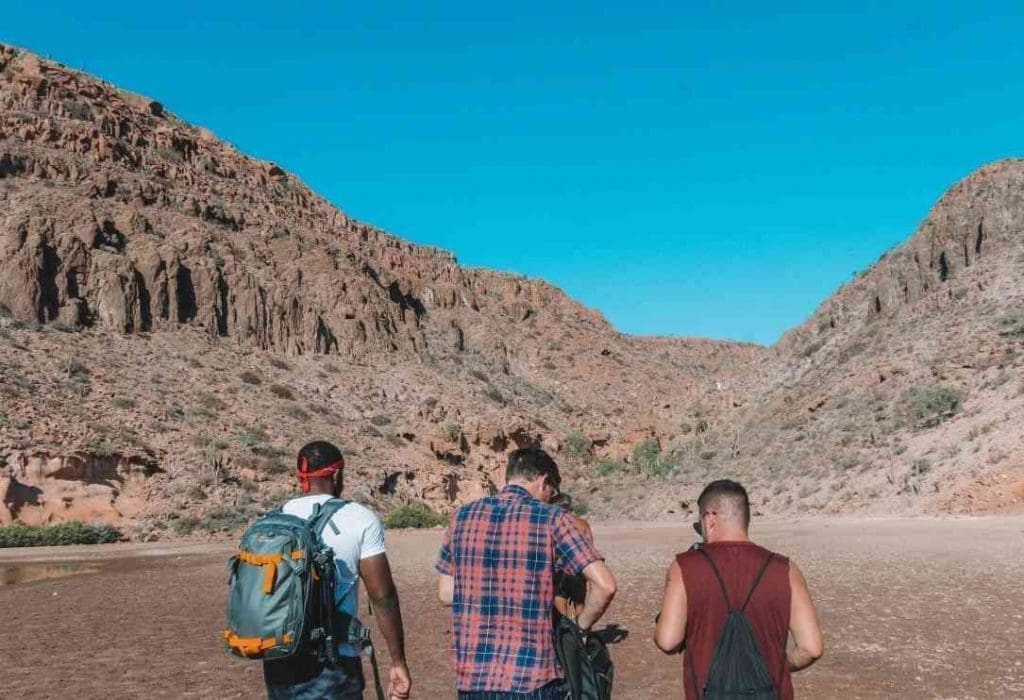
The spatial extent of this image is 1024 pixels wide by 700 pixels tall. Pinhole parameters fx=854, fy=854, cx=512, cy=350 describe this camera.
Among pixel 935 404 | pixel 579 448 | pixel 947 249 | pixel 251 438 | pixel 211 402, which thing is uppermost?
pixel 947 249

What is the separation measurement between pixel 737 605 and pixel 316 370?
4487cm

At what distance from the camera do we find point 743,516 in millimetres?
3174

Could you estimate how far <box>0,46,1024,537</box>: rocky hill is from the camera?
97.2ft

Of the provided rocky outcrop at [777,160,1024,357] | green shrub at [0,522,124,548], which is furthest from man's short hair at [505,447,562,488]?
rocky outcrop at [777,160,1024,357]

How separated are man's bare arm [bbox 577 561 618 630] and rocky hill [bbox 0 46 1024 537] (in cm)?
2300

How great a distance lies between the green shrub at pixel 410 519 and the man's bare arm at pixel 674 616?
2877 centimetres

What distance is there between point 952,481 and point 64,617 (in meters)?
23.1

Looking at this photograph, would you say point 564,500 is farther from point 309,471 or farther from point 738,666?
point 738,666

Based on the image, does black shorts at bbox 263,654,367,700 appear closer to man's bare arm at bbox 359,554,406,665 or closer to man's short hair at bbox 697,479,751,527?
man's bare arm at bbox 359,554,406,665

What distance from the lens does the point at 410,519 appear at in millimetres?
31672

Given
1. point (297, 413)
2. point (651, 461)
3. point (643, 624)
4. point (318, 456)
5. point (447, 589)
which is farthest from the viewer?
point (651, 461)

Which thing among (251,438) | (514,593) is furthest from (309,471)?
(251,438)

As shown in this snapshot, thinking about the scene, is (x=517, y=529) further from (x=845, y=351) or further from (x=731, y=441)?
(x=845, y=351)

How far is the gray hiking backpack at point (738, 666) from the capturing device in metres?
2.92
